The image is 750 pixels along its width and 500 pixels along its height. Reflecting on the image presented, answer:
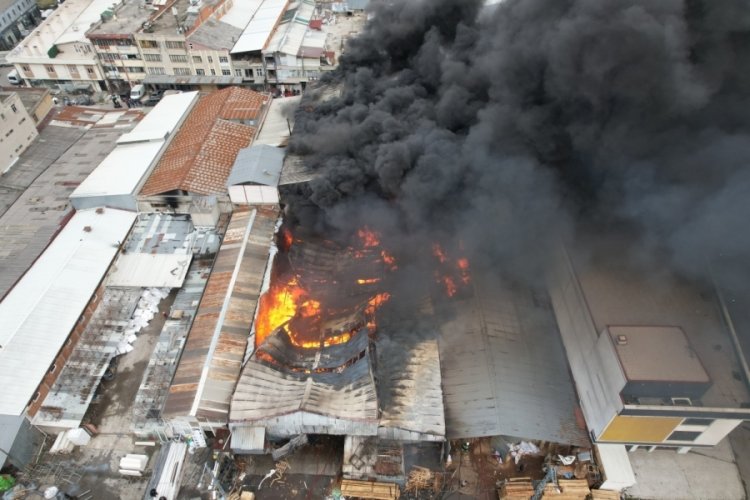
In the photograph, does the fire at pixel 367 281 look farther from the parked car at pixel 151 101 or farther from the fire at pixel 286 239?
the parked car at pixel 151 101

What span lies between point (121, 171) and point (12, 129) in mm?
11437

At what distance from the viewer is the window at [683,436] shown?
20.0m

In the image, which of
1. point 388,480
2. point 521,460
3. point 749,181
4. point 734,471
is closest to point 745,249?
point 749,181

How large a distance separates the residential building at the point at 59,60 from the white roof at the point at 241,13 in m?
14.0

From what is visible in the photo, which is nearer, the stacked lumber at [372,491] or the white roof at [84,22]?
the stacked lumber at [372,491]

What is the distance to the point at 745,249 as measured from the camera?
72.0 ft

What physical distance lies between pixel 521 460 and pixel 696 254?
12.4 meters

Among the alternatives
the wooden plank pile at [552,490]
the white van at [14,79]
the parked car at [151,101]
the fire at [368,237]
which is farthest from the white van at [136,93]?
the wooden plank pile at [552,490]

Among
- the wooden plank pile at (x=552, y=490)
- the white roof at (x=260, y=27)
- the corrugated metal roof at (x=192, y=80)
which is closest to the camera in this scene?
the wooden plank pile at (x=552, y=490)

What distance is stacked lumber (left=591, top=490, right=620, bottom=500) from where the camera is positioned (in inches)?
785

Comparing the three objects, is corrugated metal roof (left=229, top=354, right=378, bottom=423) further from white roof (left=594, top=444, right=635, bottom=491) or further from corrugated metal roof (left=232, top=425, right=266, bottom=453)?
white roof (left=594, top=444, right=635, bottom=491)

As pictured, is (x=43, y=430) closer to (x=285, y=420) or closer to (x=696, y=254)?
(x=285, y=420)

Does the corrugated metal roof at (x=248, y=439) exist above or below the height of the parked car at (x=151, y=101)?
below

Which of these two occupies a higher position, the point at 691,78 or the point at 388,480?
the point at 691,78
